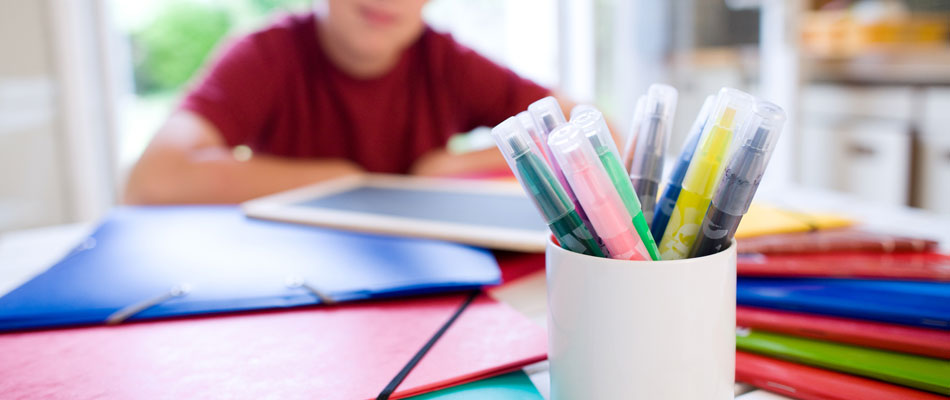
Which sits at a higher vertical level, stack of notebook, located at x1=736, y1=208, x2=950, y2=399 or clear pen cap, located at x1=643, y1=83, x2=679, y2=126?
clear pen cap, located at x1=643, y1=83, x2=679, y2=126

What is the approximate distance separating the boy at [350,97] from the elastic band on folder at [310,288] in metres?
0.42

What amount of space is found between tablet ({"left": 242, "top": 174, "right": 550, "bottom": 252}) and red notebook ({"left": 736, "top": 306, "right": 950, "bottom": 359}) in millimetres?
169

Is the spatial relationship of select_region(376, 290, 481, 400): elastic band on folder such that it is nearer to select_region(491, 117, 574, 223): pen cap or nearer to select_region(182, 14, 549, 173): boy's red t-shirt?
select_region(491, 117, 574, 223): pen cap

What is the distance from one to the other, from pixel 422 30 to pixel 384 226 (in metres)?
0.70

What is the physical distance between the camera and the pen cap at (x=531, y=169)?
0.88ft

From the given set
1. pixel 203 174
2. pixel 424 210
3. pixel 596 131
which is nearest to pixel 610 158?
pixel 596 131

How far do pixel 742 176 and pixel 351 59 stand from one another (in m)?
0.93

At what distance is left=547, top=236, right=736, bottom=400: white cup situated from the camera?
10.2 inches

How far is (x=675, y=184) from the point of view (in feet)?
1.02

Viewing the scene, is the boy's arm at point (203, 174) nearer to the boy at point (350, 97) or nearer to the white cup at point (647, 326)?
the boy at point (350, 97)

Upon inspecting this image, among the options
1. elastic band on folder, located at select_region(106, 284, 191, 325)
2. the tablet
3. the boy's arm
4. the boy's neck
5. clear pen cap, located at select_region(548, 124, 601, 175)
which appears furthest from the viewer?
the boy's neck

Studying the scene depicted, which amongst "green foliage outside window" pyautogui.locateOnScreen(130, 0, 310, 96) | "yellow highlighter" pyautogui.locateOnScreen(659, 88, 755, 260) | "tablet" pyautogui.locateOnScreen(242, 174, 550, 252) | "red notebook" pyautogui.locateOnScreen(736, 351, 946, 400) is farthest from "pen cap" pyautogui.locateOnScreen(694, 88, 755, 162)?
"green foliage outside window" pyautogui.locateOnScreen(130, 0, 310, 96)

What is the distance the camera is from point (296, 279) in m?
0.44

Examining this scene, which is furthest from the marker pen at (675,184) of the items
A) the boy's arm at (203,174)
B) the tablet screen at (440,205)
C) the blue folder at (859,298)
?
the boy's arm at (203,174)
